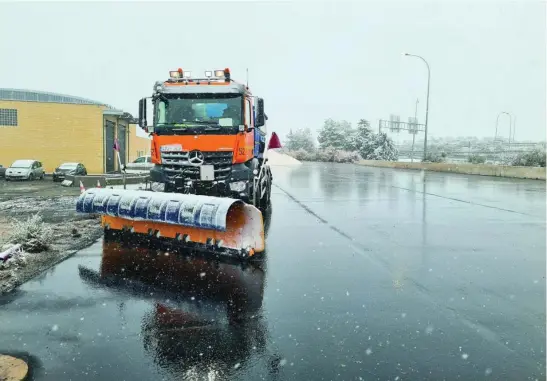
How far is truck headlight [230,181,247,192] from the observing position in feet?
35.9

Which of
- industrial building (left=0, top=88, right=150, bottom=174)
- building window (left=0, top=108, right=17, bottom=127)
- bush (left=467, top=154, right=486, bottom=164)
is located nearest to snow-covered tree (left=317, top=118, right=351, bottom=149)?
bush (left=467, top=154, right=486, bottom=164)

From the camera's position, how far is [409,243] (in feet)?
30.0

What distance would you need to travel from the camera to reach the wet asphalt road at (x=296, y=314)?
12.8 ft

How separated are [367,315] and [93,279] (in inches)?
148

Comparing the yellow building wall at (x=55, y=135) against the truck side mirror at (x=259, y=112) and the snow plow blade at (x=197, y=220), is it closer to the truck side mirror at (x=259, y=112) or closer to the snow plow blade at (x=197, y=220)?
the truck side mirror at (x=259, y=112)

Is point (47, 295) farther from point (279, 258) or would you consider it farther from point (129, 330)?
point (279, 258)

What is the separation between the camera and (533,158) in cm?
4122

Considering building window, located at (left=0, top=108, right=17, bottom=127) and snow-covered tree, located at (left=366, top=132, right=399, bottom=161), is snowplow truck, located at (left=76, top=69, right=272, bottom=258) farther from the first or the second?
snow-covered tree, located at (left=366, top=132, right=399, bottom=161)

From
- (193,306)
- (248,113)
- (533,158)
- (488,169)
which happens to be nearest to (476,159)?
(533,158)

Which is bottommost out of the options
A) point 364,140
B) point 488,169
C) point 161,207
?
point 488,169

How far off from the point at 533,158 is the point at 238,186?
3824cm

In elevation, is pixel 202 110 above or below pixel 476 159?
above

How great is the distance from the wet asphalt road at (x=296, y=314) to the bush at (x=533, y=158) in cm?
3590

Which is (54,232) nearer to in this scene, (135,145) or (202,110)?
(202,110)
